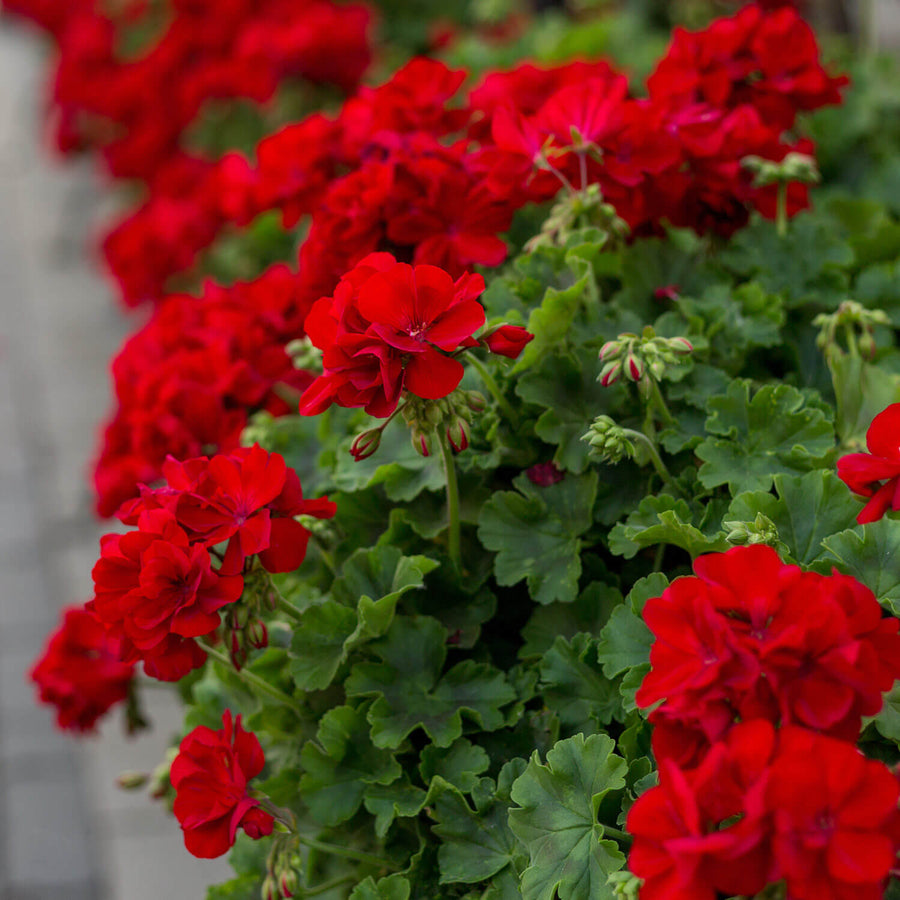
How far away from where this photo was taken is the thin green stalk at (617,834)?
968mm

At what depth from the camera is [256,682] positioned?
1185 mm

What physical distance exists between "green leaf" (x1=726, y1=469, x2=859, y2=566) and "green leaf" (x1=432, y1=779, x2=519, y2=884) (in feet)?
1.20

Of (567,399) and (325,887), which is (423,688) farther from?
(567,399)

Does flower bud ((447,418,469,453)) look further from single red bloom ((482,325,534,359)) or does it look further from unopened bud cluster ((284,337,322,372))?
unopened bud cluster ((284,337,322,372))

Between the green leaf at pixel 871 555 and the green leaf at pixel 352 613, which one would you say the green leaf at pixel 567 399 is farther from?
the green leaf at pixel 871 555

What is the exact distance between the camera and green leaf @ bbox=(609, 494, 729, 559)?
104 cm

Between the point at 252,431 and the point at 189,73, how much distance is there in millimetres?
1948

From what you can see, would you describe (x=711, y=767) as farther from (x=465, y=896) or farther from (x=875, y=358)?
(x=875, y=358)

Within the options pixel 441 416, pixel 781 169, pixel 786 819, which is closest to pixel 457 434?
pixel 441 416

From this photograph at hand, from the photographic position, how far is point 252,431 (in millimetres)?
1409

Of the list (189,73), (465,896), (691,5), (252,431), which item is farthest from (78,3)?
(465,896)

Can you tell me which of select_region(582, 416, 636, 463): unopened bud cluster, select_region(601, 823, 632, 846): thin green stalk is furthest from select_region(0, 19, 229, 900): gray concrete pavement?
select_region(582, 416, 636, 463): unopened bud cluster

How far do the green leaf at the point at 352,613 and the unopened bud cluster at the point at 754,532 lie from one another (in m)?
0.31

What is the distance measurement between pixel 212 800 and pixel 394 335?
0.45m
